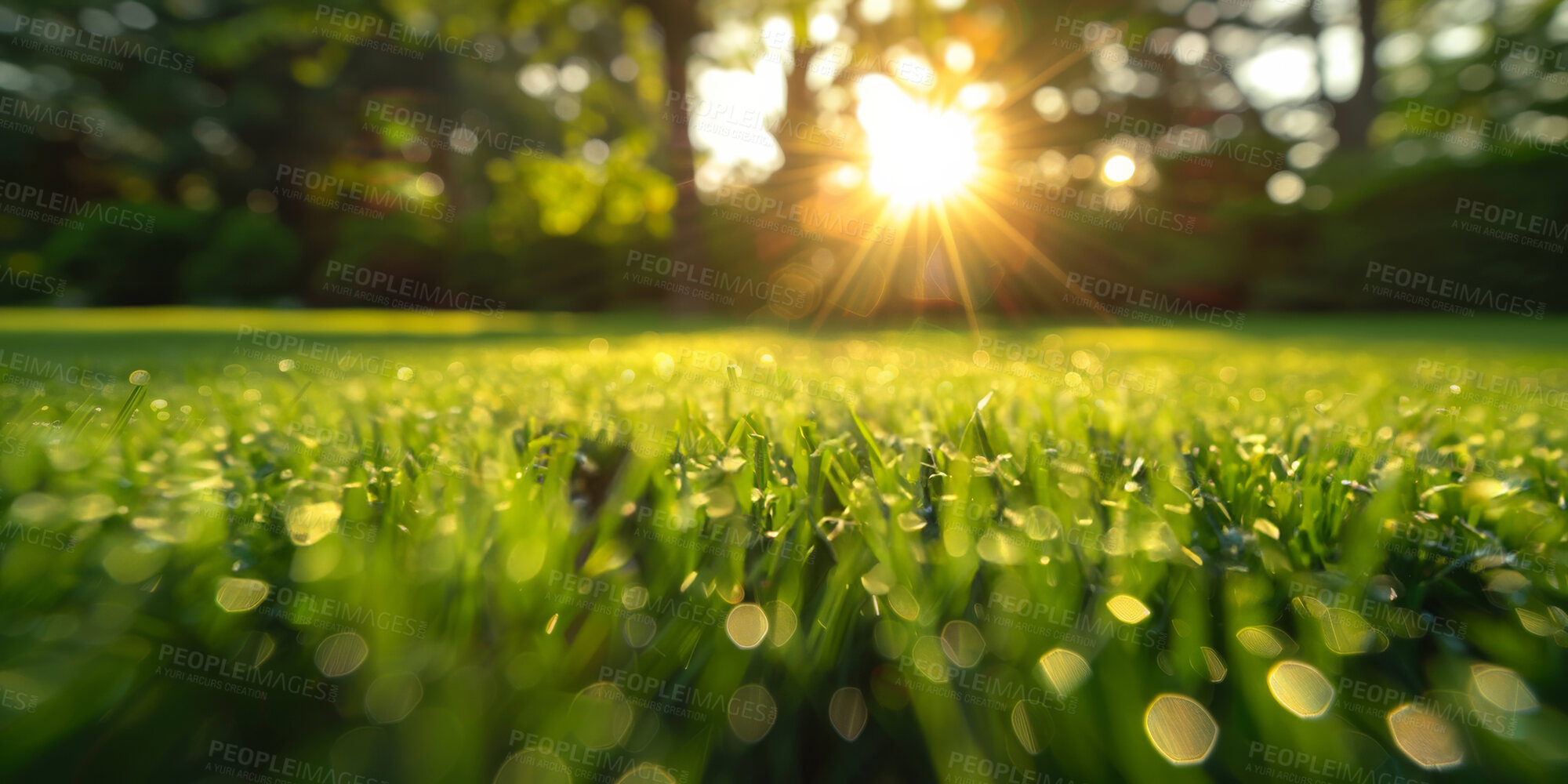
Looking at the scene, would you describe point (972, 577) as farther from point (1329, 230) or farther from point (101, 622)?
point (1329, 230)

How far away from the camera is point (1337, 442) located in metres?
1.61

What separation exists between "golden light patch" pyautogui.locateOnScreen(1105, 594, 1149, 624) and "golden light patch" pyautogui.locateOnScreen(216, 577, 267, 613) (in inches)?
41.5

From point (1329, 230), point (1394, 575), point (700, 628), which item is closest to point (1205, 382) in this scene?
point (1394, 575)

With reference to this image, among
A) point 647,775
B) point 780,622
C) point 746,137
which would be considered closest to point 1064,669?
point 780,622

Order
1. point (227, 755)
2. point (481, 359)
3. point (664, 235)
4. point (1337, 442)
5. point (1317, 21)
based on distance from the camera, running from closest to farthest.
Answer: point (227, 755) < point (1337, 442) < point (481, 359) < point (664, 235) < point (1317, 21)

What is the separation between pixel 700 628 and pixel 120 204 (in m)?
26.2

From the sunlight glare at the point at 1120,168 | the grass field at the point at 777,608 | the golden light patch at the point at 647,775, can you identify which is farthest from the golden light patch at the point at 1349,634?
the sunlight glare at the point at 1120,168

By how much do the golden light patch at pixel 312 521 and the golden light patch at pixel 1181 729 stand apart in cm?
107

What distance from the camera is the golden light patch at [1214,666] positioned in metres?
0.85

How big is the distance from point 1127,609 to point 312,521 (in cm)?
113

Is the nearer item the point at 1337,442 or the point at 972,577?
the point at 972,577

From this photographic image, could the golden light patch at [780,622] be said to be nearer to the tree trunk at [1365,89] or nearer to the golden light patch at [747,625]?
the golden light patch at [747,625]

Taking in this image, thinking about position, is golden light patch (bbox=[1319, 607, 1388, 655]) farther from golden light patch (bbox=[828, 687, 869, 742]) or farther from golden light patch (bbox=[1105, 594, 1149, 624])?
golden light patch (bbox=[828, 687, 869, 742])

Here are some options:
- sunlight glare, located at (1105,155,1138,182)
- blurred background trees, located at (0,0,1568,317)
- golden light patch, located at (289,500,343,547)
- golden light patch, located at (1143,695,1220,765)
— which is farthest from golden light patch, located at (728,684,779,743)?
sunlight glare, located at (1105,155,1138,182)
